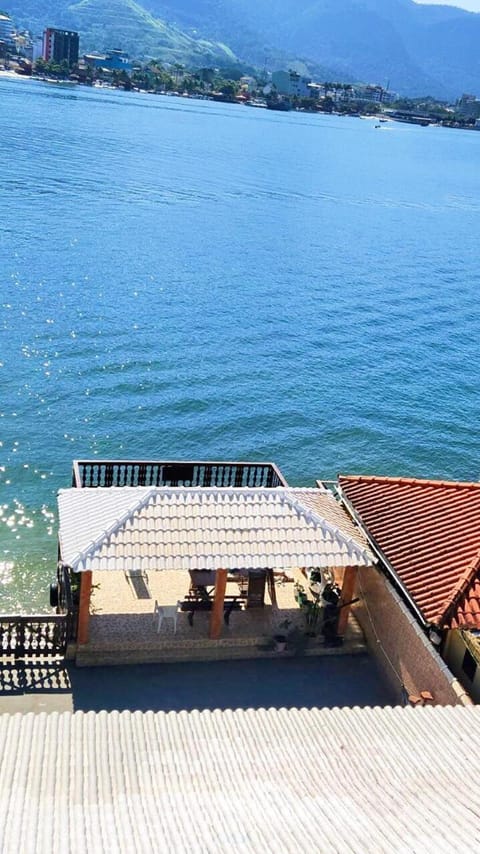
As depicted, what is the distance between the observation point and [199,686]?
14.7 metres

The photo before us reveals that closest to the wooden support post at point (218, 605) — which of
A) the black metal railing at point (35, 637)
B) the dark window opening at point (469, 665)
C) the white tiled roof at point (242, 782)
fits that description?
the black metal railing at point (35, 637)

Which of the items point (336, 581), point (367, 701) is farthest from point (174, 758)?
point (336, 581)

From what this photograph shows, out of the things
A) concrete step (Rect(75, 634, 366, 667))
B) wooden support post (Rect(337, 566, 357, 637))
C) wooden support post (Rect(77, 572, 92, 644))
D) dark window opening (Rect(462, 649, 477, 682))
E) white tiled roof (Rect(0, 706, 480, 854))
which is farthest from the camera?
wooden support post (Rect(337, 566, 357, 637))

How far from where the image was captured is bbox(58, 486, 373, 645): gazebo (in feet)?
46.4

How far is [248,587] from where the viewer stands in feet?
53.7

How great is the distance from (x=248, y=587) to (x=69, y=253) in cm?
4061

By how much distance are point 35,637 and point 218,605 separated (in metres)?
3.39

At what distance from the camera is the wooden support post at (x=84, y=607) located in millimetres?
14352

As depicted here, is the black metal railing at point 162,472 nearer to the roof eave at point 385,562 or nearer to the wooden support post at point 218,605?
the roof eave at point 385,562

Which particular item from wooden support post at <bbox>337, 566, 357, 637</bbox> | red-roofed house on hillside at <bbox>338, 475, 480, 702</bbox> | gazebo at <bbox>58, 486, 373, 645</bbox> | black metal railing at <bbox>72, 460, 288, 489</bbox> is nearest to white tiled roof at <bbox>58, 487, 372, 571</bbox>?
gazebo at <bbox>58, 486, 373, 645</bbox>

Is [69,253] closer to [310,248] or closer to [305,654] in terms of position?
[310,248]

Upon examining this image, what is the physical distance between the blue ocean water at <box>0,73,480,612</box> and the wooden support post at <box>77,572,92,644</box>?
515 centimetres

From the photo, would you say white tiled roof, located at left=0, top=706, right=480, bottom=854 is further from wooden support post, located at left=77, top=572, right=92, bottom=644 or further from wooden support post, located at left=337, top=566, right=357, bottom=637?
wooden support post, located at left=337, top=566, right=357, bottom=637

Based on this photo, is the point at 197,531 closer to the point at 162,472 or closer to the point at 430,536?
the point at 162,472
